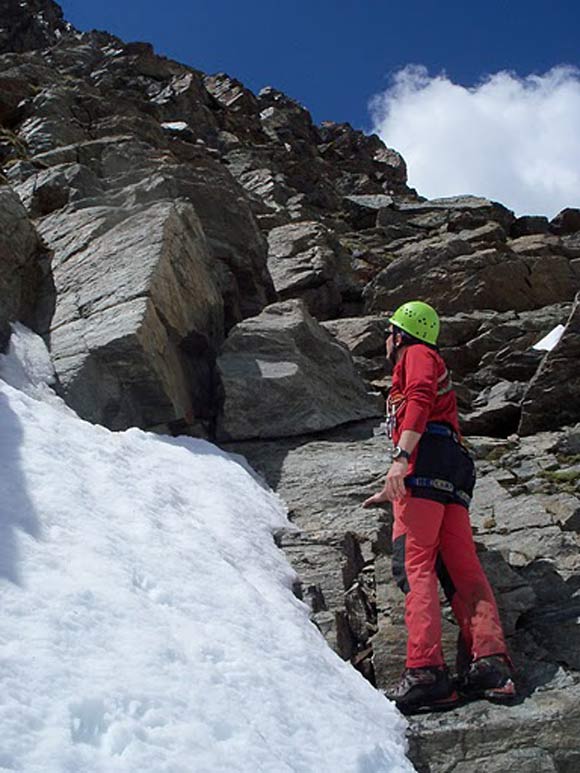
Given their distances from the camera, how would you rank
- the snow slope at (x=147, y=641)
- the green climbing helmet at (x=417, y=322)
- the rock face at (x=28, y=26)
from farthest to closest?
the rock face at (x=28, y=26), the green climbing helmet at (x=417, y=322), the snow slope at (x=147, y=641)

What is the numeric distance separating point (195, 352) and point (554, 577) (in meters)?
7.26

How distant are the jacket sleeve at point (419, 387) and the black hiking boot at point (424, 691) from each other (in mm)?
2219

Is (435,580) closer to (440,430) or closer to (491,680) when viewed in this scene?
(491,680)

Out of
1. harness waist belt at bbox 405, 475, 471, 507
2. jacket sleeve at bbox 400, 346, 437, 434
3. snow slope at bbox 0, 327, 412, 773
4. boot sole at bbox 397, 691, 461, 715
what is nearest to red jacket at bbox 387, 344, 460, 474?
jacket sleeve at bbox 400, 346, 437, 434

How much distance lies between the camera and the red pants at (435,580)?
23.6ft

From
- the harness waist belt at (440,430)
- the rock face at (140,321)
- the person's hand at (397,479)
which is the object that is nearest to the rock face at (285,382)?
the rock face at (140,321)

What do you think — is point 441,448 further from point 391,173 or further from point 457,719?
point 391,173

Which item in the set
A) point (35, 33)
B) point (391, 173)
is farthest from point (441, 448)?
point (35, 33)

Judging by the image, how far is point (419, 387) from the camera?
8.12 m

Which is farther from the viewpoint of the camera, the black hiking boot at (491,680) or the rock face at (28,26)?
the rock face at (28,26)

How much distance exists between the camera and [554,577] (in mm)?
9070

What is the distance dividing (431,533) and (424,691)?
56.7 inches

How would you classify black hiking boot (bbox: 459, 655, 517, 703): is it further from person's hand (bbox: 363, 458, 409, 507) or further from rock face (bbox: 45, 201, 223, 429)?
rock face (bbox: 45, 201, 223, 429)

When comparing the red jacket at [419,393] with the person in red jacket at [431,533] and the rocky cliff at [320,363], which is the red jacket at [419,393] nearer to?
the person in red jacket at [431,533]
